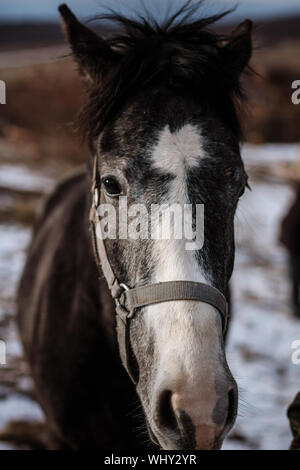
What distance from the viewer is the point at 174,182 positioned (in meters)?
1.53

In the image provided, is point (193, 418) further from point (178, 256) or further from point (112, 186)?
point (112, 186)

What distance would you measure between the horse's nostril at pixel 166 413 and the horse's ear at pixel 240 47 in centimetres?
144

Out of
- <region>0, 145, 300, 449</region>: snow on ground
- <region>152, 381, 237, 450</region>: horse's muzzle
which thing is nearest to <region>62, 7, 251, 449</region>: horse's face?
<region>152, 381, 237, 450</region>: horse's muzzle

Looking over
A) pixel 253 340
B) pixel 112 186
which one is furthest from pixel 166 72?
pixel 253 340

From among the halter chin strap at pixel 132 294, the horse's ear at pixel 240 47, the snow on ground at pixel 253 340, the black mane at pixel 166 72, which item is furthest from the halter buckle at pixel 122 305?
the horse's ear at pixel 240 47

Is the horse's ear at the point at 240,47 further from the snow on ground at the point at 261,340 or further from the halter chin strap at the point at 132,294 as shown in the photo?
the halter chin strap at the point at 132,294

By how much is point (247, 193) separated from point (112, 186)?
5256mm

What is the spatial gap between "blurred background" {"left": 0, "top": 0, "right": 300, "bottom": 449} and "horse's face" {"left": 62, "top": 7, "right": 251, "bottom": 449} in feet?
0.79

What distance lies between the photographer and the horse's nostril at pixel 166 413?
4.41 feet

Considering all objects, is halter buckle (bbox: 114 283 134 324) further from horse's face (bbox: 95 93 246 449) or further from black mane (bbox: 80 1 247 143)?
black mane (bbox: 80 1 247 143)

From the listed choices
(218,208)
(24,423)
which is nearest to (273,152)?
(24,423)

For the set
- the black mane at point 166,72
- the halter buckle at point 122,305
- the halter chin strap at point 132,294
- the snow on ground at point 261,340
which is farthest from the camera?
the snow on ground at point 261,340

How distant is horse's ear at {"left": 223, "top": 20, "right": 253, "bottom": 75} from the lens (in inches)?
78.8
